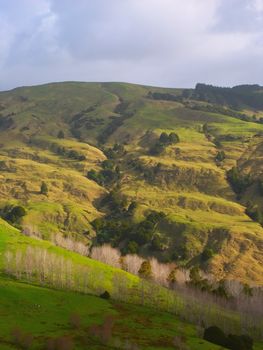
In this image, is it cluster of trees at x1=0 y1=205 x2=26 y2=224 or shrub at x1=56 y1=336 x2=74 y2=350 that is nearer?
shrub at x1=56 y1=336 x2=74 y2=350

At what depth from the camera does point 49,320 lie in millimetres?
76562

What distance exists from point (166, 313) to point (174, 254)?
6466 centimetres

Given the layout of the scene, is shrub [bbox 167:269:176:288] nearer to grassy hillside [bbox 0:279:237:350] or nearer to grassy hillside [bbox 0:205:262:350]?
grassy hillside [bbox 0:205:262:350]

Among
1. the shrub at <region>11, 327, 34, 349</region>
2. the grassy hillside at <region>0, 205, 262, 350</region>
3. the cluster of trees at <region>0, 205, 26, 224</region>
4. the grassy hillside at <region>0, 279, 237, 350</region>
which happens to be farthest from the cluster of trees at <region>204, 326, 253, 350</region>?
the cluster of trees at <region>0, 205, 26, 224</region>

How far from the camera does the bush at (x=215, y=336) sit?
248ft

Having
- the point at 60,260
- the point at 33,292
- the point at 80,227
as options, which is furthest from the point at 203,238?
the point at 33,292

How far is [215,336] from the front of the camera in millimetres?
76625

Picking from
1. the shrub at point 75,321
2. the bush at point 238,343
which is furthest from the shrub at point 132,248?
the bush at point 238,343

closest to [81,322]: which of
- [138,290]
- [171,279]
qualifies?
[138,290]

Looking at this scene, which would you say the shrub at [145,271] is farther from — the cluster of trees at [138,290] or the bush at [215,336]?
the bush at [215,336]

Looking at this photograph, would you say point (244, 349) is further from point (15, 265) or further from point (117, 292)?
point (15, 265)

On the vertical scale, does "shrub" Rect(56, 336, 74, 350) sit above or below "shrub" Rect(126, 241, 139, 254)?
above

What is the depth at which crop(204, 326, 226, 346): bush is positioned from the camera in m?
75.5

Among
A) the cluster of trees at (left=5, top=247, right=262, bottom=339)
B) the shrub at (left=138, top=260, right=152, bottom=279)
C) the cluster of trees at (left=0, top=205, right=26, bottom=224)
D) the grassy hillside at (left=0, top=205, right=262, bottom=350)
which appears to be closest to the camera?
the grassy hillside at (left=0, top=205, right=262, bottom=350)
